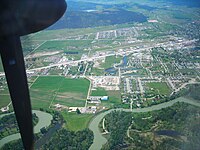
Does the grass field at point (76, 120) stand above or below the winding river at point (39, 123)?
below

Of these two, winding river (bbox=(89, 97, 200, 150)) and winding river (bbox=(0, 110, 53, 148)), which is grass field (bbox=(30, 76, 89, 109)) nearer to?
winding river (bbox=(0, 110, 53, 148))

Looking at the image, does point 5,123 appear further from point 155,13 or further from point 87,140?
point 155,13

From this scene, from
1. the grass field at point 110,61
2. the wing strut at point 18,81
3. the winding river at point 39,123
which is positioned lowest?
the grass field at point 110,61

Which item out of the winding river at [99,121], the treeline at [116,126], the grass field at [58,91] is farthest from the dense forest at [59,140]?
the grass field at [58,91]

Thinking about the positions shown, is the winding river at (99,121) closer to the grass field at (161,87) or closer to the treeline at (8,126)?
the grass field at (161,87)

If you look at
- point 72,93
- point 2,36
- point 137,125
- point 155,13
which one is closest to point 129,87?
point 72,93

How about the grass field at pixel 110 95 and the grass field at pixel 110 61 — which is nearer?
the grass field at pixel 110 95
